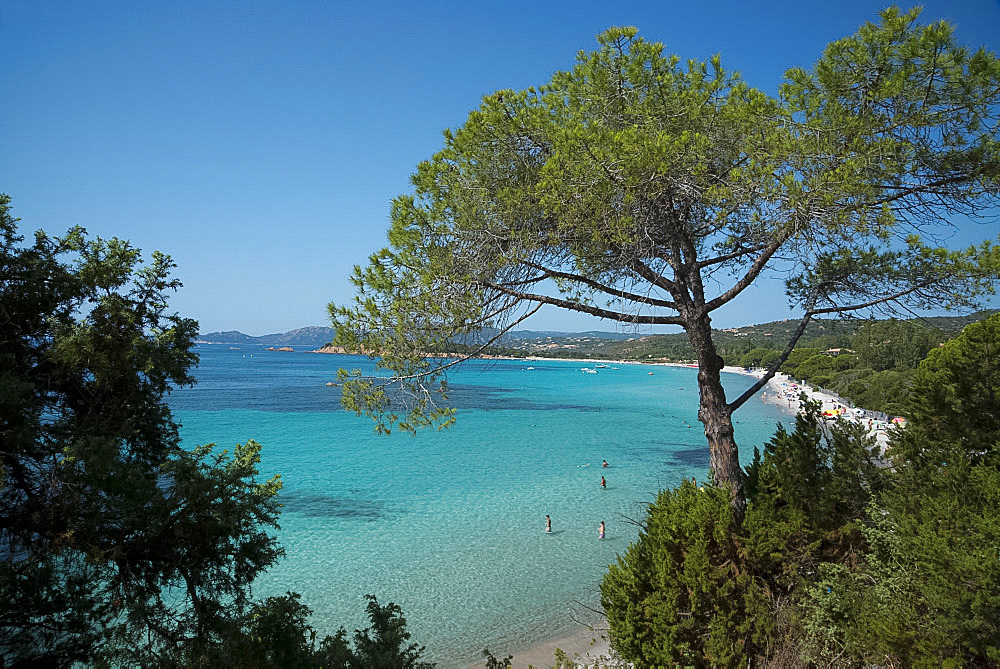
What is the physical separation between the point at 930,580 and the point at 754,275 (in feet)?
10.5

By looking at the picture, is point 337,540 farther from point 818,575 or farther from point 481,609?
point 818,575

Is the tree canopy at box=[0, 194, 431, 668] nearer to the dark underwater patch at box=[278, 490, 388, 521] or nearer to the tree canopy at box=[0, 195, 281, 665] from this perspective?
the tree canopy at box=[0, 195, 281, 665]

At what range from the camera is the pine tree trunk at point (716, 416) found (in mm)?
5723

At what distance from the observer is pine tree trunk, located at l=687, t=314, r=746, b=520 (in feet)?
18.8

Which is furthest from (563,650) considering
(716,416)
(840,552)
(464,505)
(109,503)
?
(464,505)

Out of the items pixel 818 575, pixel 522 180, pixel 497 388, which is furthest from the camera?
pixel 497 388

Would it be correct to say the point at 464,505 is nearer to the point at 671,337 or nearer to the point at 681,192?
the point at 681,192

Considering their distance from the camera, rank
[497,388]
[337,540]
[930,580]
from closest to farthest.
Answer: [930,580], [337,540], [497,388]

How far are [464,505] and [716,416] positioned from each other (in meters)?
17.2

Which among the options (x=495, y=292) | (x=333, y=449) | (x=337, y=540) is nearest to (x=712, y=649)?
(x=495, y=292)

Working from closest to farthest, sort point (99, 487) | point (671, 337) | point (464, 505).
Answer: point (99, 487)
point (464, 505)
point (671, 337)

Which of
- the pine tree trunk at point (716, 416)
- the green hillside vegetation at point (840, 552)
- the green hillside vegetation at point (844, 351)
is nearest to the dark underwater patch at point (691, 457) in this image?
the green hillside vegetation at point (844, 351)

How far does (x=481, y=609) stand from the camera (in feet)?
40.0

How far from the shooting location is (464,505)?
21.3m
